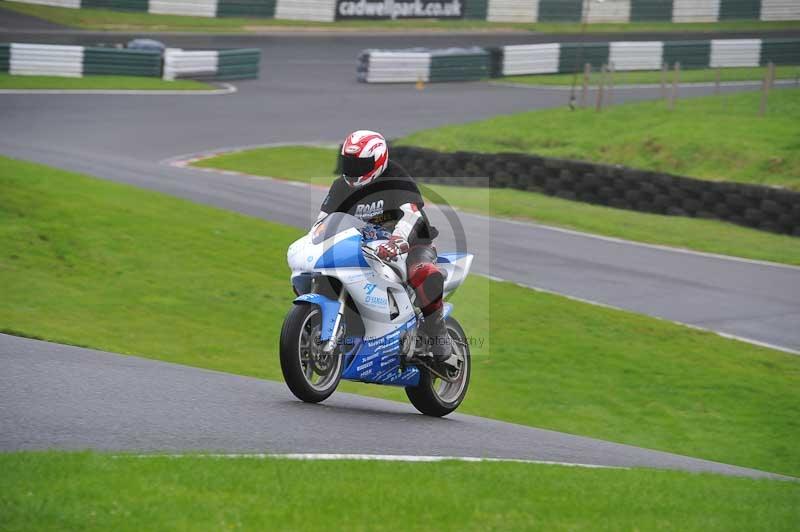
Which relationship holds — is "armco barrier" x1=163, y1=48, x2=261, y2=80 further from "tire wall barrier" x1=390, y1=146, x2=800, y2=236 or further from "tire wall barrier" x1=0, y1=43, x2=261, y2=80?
"tire wall barrier" x1=390, y1=146, x2=800, y2=236

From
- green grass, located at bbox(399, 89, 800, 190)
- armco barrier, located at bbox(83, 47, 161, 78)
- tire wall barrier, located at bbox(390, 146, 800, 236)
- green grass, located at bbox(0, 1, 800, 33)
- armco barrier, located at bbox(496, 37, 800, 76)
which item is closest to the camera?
tire wall barrier, located at bbox(390, 146, 800, 236)

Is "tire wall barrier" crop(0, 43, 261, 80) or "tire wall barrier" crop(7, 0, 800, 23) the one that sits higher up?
"tire wall barrier" crop(7, 0, 800, 23)

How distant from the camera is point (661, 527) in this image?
5.33 m

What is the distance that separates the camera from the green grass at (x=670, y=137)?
2180cm

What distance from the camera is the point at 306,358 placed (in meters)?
7.53

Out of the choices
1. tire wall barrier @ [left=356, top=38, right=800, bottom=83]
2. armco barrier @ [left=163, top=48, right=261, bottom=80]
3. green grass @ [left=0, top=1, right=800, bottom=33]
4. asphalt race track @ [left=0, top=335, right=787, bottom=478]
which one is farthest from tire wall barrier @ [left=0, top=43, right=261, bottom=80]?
asphalt race track @ [left=0, top=335, right=787, bottom=478]

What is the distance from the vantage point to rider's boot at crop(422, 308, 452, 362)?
324 inches

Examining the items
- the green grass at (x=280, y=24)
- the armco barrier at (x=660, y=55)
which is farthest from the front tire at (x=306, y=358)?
the armco barrier at (x=660, y=55)

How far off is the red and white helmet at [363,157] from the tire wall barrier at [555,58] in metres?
29.9

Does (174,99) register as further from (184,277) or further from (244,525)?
(244,525)

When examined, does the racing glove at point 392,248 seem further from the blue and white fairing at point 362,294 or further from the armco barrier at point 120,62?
the armco barrier at point 120,62

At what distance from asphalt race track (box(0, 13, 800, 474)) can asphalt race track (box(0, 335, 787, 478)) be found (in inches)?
0.8

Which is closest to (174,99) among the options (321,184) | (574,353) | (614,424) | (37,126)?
(37,126)

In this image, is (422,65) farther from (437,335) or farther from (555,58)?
(437,335)
